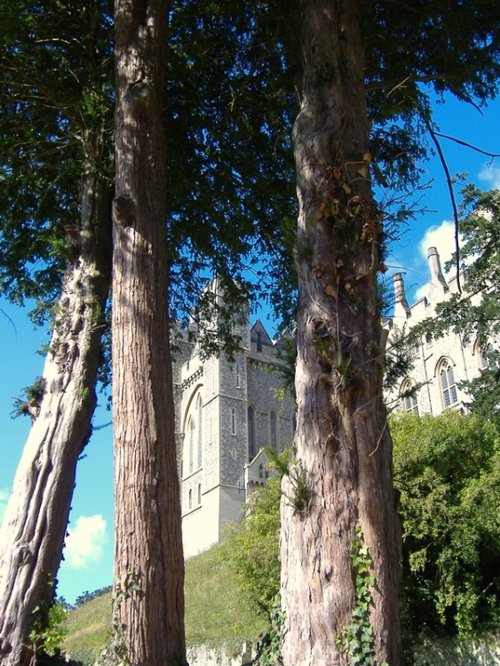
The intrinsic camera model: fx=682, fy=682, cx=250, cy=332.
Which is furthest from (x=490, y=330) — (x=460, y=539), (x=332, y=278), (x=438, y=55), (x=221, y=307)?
(x=332, y=278)

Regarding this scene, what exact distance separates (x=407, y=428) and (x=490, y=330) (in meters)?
3.65

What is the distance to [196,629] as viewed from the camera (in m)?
22.1

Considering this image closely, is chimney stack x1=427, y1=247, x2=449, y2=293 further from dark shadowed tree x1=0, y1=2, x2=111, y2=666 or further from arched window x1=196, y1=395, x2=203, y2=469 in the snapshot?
dark shadowed tree x1=0, y1=2, x2=111, y2=666

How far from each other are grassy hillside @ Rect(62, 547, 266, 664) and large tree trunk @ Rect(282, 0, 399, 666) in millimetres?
12968

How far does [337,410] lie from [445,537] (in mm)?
11799

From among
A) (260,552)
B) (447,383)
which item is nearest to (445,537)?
(260,552)

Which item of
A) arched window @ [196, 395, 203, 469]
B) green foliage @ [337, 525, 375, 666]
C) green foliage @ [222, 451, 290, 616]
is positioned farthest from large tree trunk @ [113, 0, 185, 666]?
arched window @ [196, 395, 203, 469]

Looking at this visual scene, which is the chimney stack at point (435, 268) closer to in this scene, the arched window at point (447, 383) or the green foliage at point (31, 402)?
the arched window at point (447, 383)

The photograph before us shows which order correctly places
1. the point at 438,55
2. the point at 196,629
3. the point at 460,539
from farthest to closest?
1. the point at 196,629
2. the point at 460,539
3. the point at 438,55

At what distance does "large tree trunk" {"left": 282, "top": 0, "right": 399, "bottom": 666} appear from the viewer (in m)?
3.62

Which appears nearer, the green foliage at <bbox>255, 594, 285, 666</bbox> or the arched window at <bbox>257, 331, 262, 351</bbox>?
the green foliage at <bbox>255, 594, 285, 666</bbox>

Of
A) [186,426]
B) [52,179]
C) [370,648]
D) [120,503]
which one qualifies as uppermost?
[186,426]

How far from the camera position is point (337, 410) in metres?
4.02

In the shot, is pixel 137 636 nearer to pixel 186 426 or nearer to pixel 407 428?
pixel 407 428
